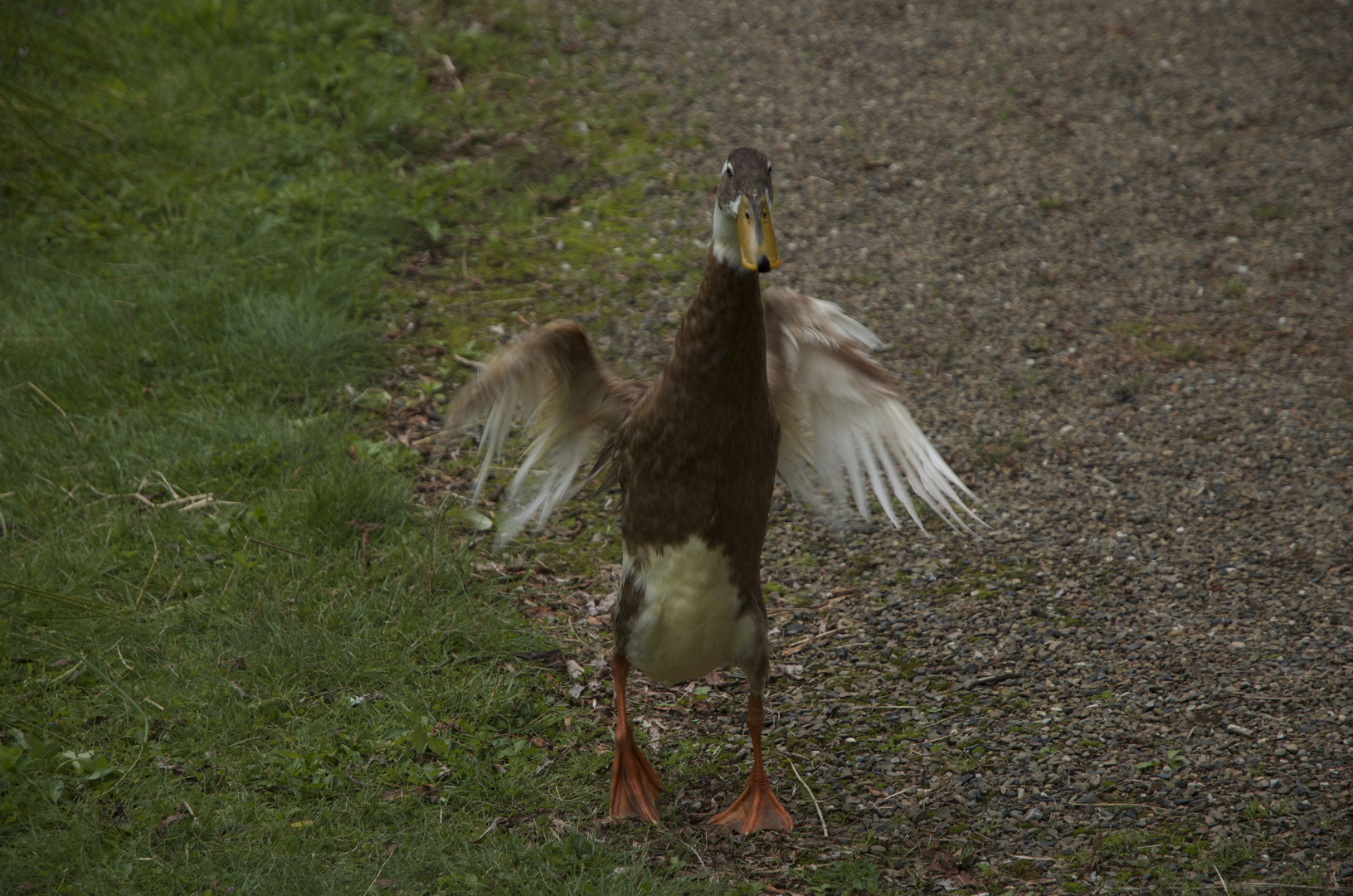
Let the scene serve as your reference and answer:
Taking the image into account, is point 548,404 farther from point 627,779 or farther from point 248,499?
point 248,499

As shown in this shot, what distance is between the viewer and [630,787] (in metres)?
3.56

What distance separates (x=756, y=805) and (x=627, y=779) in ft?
1.37

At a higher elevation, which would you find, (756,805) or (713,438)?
(713,438)

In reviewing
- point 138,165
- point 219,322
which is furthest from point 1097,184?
point 138,165

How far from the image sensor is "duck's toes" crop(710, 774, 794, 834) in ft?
11.5

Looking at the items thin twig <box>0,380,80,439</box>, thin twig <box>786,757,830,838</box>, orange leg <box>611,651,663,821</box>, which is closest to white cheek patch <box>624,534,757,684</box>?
orange leg <box>611,651,663,821</box>

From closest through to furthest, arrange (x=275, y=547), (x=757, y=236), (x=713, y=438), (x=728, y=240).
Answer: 1. (x=757, y=236)
2. (x=728, y=240)
3. (x=713, y=438)
4. (x=275, y=547)

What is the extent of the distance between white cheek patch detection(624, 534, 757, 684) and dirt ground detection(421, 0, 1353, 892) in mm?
551

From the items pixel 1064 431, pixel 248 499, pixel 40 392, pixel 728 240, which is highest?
pixel 728 240

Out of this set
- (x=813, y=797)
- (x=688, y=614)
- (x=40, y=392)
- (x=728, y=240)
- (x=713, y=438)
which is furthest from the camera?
(x=40, y=392)

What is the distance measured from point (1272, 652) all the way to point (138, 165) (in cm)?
618

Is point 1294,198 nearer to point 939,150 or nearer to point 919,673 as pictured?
point 939,150

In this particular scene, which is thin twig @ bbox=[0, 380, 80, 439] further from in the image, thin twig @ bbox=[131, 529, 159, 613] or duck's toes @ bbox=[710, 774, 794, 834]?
duck's toes @ bbox=[710, 774, 794, 834]

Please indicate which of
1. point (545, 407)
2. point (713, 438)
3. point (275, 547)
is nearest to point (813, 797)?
point (713, 438)
